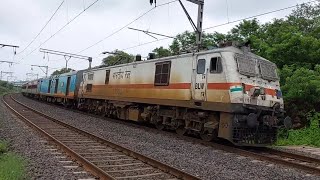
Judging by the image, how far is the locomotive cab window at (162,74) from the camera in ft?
49.6

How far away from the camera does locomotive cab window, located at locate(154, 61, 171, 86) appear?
49.6 ft

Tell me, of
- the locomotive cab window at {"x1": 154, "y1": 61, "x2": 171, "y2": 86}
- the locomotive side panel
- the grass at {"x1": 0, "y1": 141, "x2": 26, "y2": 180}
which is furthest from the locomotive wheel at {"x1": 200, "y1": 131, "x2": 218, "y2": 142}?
the grass at {"x1": 0, "y1": 141, "x2": 26, "y2": 180}

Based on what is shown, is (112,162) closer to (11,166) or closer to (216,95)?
(11,166)

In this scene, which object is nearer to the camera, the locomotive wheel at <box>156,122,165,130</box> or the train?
the train

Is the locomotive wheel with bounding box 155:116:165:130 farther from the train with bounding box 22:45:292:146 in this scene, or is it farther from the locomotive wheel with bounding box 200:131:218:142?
the locomotive wheel with bounding box 200:131:218:142

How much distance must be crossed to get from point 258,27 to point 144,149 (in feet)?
51.4

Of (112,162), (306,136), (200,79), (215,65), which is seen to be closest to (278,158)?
(215,65)

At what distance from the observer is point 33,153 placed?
973cm

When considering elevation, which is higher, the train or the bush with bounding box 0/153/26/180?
the train

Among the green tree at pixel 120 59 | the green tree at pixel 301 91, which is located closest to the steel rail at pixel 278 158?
the green tree at pixel 301 91

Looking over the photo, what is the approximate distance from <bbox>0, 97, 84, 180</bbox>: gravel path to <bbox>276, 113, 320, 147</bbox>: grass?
8.94 m

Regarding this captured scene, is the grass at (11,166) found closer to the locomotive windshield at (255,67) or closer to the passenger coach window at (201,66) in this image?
the passenger coach window at (201,66)

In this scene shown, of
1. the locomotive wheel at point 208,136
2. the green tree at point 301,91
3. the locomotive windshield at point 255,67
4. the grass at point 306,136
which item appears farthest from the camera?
the green tree at point 301,91

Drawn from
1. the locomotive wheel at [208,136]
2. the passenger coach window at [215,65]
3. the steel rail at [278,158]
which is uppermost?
the passenger coach window at [215,65]
